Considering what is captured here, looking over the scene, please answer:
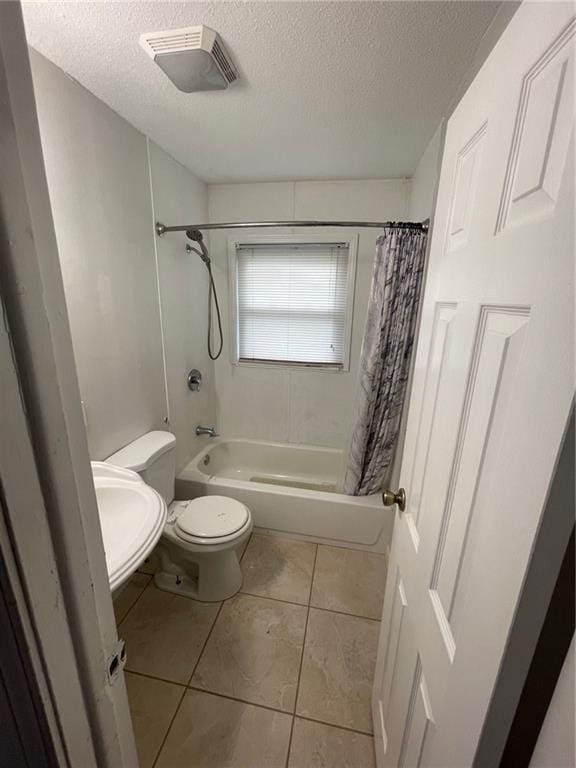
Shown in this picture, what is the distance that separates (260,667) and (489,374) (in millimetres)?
1565

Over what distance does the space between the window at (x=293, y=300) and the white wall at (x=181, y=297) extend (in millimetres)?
334

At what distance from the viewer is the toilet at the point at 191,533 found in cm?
151

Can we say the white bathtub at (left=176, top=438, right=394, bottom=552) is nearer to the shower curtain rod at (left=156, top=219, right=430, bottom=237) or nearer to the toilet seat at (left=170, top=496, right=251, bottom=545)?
the toilet seat at (left=170, top=496, right=251, bottom=545)

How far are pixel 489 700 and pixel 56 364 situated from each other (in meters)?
0.73

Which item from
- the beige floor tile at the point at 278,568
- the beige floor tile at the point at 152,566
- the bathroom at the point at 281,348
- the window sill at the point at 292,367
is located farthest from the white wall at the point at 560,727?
the window sill at the point at 292,367

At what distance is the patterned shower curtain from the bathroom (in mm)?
20

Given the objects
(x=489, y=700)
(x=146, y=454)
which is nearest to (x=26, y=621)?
(x=489, y=700)

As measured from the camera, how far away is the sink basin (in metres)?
0.88

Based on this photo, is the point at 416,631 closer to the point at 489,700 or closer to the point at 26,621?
the point at 489,700

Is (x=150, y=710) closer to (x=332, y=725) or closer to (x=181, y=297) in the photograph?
(x=332, y=725)

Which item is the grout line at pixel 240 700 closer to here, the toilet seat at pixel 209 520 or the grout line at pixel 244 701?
the grout line at pixel 244 701

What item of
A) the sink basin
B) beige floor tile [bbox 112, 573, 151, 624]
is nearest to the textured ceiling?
the sink basin

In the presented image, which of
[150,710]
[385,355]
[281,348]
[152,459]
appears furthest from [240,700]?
[281,348]

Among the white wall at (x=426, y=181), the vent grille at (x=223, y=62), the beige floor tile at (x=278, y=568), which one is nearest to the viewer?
the vent grille at (x=223, y=62)
